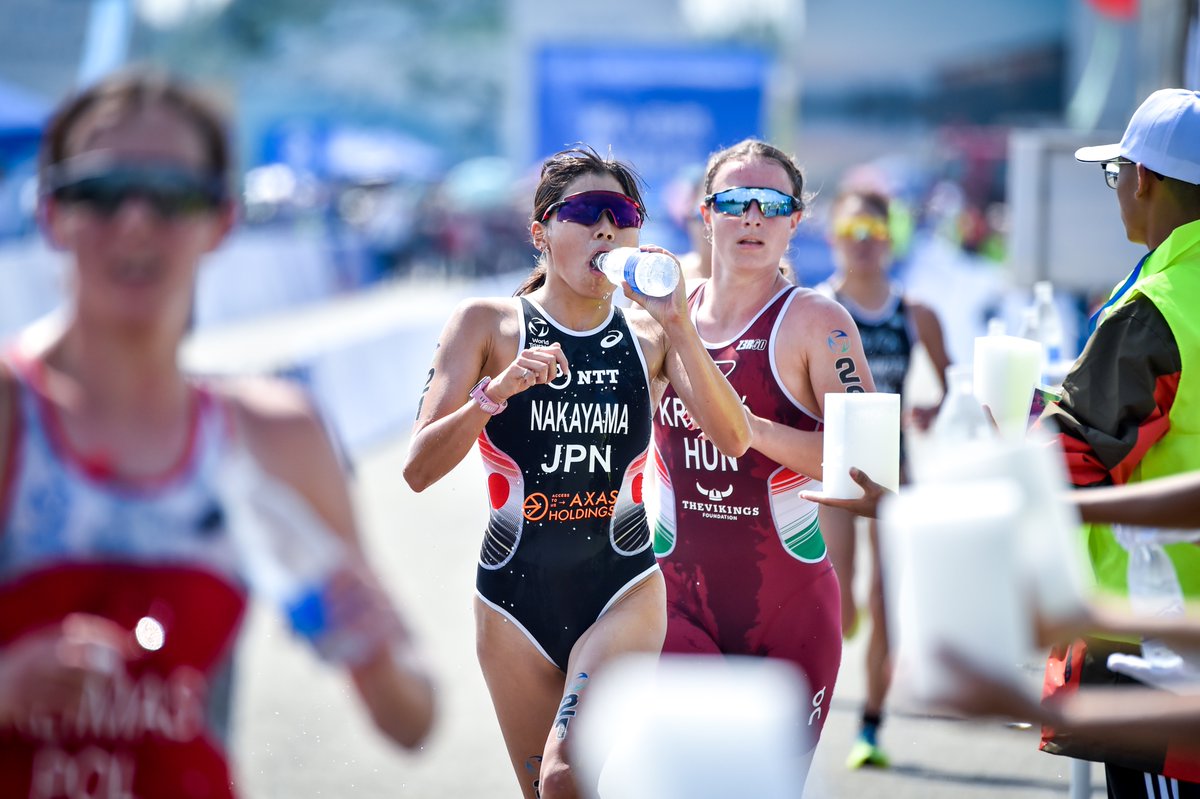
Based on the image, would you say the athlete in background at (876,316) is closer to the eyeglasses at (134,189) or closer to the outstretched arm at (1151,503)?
the outstretched arm at (1151,503)

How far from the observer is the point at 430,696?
7.76 feet

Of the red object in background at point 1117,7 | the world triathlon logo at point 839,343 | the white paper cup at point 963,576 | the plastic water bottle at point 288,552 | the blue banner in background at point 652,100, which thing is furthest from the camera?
the red object in background at point 1117,7

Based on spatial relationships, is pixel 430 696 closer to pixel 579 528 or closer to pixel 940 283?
pixel 579 528

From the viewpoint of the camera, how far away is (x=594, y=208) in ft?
14.4

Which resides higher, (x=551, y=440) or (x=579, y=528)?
(x=551, y=440)

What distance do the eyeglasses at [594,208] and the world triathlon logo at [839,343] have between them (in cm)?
73

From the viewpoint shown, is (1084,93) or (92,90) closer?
(92,90)

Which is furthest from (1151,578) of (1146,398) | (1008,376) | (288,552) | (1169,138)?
(288,552)

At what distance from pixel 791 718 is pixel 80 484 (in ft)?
3.74

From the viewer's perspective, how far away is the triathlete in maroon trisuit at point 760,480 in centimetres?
464

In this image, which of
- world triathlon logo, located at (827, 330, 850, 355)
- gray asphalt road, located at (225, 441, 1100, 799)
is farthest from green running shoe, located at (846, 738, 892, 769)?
world triathlon logo, located at (827, 330, 850, 355)

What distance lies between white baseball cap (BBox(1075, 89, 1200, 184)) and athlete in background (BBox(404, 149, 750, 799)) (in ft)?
4.23

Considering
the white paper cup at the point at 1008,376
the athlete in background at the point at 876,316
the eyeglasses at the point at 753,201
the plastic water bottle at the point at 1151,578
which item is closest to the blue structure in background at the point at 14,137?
the athlete in background at the point at 876,316

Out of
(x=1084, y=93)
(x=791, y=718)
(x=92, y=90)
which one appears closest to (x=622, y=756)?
(x=791, y=718)
